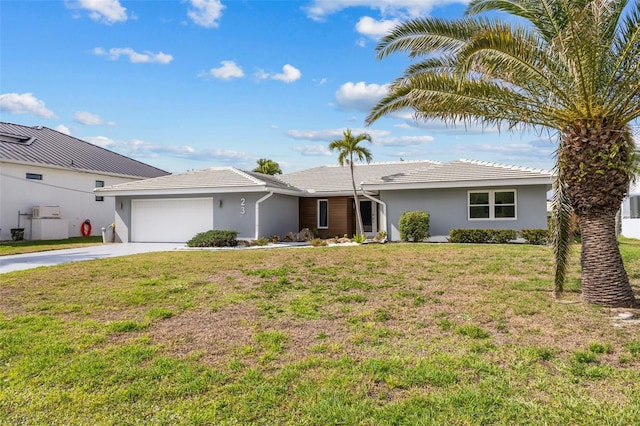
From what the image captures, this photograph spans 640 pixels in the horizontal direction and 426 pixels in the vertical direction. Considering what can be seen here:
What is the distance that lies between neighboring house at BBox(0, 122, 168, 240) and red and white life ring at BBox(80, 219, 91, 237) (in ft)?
0.64

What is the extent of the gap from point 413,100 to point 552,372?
573cm

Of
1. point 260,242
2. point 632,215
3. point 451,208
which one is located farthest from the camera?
point 632,215

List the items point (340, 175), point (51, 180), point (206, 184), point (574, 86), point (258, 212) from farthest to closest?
1. point (340, 175)
2. point (51, 180)
3. point (206, 184)
4. point (258, 212)
5. point (574, 86)

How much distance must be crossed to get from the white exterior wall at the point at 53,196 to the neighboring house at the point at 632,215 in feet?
112

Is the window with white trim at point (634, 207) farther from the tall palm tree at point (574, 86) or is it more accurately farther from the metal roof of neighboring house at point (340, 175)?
the tall palm tree at point (574, 86)

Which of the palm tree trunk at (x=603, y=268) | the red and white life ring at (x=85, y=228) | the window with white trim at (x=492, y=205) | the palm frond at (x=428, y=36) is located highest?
the palm frond at (x=428, y=36)

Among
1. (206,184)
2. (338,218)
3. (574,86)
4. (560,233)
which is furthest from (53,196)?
(574,86)

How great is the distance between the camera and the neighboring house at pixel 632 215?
26.8 m

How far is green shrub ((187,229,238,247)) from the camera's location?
18.3m

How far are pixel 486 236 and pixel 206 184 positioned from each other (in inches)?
516

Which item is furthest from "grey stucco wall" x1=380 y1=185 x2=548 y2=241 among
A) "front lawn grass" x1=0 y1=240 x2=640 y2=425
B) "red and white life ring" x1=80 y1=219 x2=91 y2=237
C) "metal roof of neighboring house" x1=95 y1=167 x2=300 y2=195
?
"red and white life ring" x1=80 y1=219 x2=91 y2=237

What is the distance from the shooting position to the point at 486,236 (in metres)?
17.6

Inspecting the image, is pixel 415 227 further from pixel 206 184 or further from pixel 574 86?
pixel 574 86

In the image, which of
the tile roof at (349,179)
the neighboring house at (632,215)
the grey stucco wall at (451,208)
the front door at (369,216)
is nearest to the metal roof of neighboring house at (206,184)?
the tile roof at (349,179)
